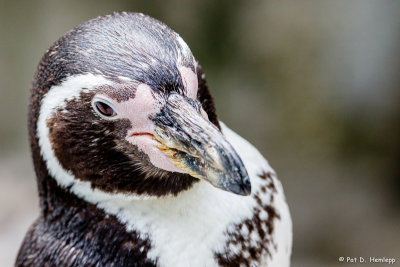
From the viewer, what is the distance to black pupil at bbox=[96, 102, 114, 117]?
109cm

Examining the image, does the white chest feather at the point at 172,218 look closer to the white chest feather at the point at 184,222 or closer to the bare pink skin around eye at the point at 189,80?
the white chest feather at the point at 184,222

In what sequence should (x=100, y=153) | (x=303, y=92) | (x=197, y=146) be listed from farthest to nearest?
(x=303, y=92) < (x=100, y=153) < (x=197, y=146)

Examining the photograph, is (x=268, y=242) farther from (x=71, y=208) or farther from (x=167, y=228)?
(x=71, y=208)

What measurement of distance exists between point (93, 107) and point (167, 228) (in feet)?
0.97

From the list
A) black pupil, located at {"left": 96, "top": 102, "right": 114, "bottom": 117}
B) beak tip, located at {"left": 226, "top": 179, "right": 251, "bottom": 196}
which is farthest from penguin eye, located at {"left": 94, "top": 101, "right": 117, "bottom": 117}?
beak tip, located at {"left": 226, "top": 179, "right": 251, "bottom": 196}

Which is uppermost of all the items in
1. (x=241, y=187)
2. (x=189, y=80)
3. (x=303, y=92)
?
(x=303, y=92)

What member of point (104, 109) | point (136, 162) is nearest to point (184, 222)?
point (136, 162)

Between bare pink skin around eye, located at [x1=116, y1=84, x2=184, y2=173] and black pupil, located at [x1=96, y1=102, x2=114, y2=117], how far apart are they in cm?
2

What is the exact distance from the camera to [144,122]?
1092 mm

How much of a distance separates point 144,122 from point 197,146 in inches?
5.0

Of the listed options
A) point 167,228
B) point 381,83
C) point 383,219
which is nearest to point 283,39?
point 381,83

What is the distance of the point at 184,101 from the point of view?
1.07 meters

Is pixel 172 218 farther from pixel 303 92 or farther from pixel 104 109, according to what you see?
pixel 303 92

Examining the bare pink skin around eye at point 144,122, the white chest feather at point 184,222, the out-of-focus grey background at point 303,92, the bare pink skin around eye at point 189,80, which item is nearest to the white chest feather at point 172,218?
the white chest feather at point 184,222
